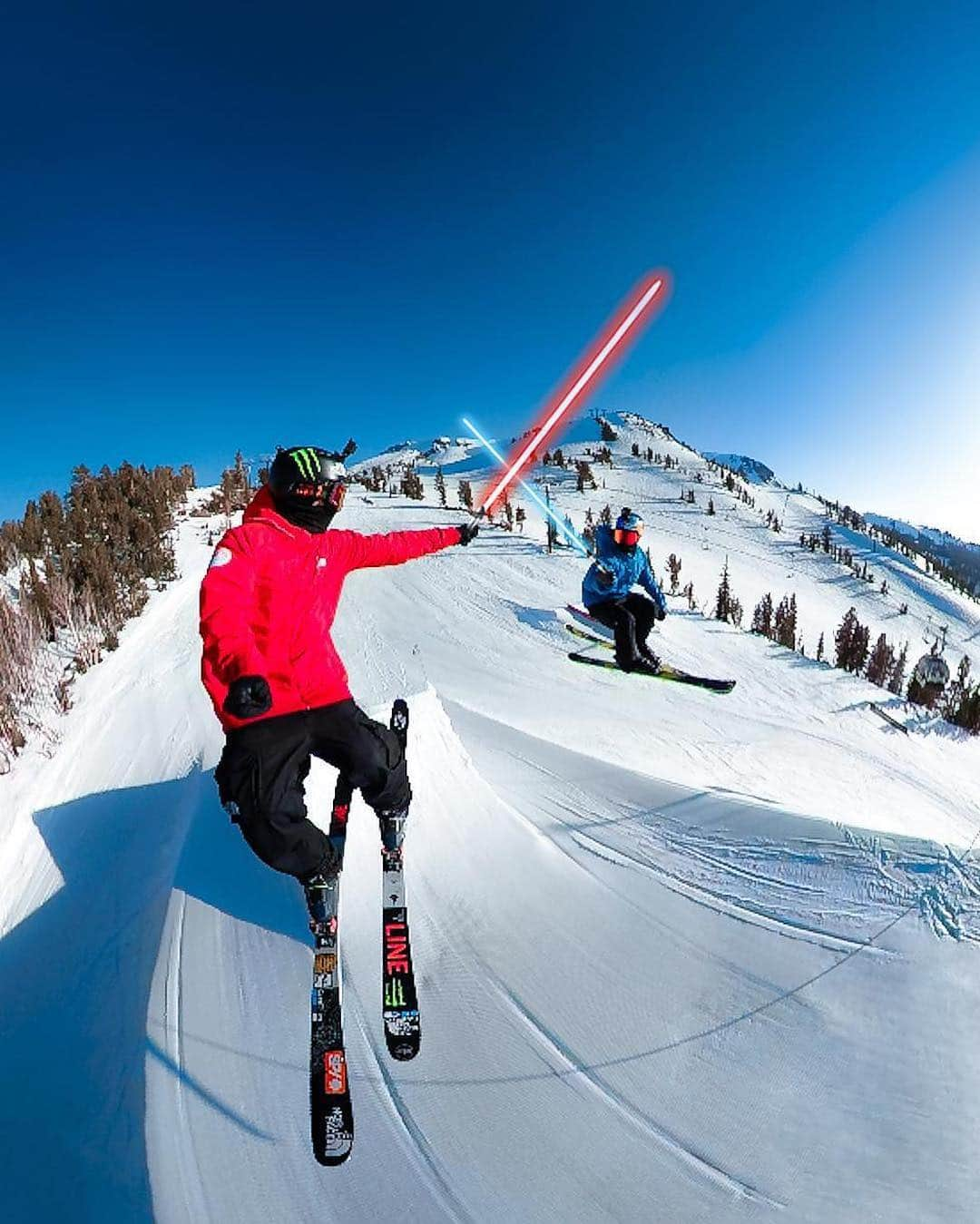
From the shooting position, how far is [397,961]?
121 inches

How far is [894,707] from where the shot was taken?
1452 centimetres

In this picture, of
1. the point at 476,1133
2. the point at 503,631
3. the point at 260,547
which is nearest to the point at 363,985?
the point at 476,1133

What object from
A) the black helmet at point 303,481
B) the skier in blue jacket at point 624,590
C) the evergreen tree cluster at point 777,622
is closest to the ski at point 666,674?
the skier in blue jacket at point 624,590

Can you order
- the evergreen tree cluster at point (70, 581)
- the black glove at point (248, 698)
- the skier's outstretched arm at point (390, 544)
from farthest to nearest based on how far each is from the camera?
the evergreen tree cluster at point (70, 581) → the skier's outstretched arm at point (390, 544) → the black glove at point (248, 698)

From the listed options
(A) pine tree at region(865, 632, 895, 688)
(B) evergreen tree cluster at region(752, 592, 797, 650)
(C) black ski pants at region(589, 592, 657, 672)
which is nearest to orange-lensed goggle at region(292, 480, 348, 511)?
(C) black ski pants at region(589, 592, 657, 672)

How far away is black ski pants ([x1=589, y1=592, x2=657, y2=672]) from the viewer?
9500 mm

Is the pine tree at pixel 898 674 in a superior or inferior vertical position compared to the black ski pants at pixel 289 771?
inferior

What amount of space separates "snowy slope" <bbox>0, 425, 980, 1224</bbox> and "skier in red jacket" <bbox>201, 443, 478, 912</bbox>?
0.85 meters

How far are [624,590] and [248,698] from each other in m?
7.76

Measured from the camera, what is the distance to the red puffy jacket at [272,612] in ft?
9.11

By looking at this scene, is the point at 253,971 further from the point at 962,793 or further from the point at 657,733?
the point at 962,793

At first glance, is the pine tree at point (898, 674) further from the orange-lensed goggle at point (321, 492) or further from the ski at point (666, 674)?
the orange-lensed goggle at point (321, 492)

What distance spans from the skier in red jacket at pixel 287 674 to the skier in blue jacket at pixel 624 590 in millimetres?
6352

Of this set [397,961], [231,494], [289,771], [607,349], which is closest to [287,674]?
[289,771]
